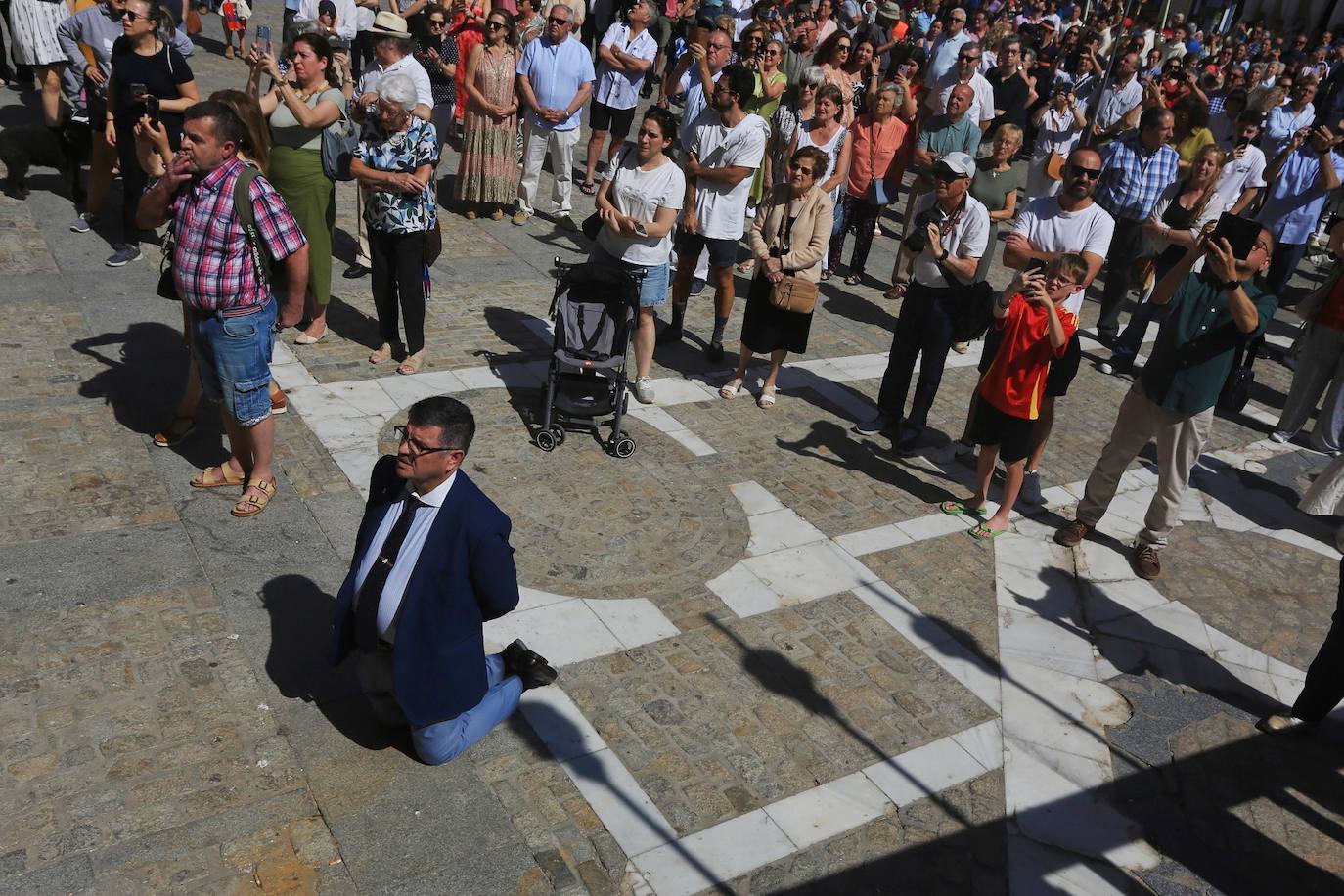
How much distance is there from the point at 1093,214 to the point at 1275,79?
36.8 ft

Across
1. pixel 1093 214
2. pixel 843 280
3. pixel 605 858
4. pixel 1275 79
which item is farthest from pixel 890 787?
pixel 1275 79

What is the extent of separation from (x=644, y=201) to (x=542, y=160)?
14.3 ft

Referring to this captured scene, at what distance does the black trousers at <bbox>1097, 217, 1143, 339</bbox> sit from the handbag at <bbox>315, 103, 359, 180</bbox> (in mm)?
6679

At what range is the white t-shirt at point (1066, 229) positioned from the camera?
6.95 m

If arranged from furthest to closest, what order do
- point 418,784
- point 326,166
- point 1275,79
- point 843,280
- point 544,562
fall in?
1. point 1275,79
2. point 843,280
3. point 326,166
4. point 544,562
5. point 418,784

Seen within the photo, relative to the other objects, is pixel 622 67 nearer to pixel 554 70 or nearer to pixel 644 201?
pixel 554 70

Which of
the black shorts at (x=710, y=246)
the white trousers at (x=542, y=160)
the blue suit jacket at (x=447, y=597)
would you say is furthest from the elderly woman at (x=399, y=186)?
the white trousers at (x=542, y=160)

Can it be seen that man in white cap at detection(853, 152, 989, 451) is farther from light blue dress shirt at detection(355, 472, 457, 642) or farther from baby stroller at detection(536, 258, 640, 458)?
light blue dress shirt at detection(355, 472, 457, 642)

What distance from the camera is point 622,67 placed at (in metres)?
11.5

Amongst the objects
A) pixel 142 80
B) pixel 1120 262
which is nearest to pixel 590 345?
pixel 142 80

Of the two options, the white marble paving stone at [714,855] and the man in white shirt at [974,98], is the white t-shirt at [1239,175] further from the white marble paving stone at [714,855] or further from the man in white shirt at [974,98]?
the white marble paving stone at [714,855]

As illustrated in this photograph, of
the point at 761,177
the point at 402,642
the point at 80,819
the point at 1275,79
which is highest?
the point at 1275,79

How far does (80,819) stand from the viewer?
3.71m

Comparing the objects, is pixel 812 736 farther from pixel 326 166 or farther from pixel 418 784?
pixel 326 166
